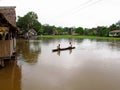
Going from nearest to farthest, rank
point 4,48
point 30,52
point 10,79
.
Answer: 1. point 10,79
2. point 4,48
3. point 30,52

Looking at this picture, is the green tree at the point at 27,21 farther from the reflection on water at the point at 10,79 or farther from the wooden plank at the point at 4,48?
the wooden plank at the point at 4,48

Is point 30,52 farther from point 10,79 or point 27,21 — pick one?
point 27,21

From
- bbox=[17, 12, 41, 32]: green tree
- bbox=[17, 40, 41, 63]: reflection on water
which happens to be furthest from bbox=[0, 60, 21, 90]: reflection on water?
bbox=[17, 12, 41, 32]: green tree

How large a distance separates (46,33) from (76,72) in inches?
3941

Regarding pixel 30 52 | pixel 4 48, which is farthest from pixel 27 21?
pixel 4 48

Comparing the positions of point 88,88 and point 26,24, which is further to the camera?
point 26,24

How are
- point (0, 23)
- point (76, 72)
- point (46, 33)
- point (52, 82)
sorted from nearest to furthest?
1. point (52, 82)
2. point (0, 23)
3. point (76, 72)
4. point (46, 33)

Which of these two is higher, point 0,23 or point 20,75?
point 0,23

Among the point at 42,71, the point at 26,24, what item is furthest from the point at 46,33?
the point at 42,71

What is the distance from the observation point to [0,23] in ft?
43.0

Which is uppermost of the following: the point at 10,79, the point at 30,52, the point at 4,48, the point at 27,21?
the point at 27,21

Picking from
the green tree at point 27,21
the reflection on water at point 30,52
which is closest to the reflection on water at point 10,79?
the reflection on water at point 30,52

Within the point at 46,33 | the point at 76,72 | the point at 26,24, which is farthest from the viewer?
the point at 46,33

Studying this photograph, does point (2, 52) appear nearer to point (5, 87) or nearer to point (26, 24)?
point (5, 87)
